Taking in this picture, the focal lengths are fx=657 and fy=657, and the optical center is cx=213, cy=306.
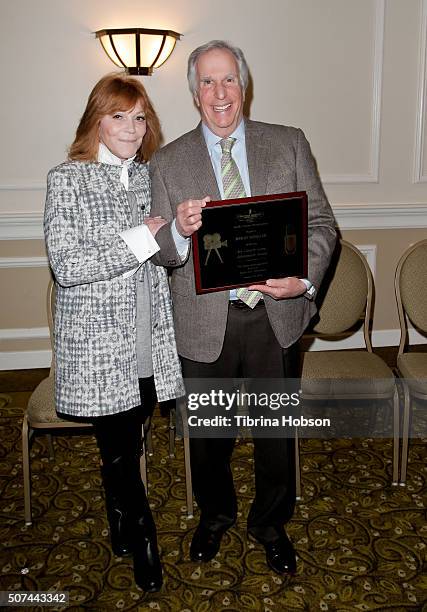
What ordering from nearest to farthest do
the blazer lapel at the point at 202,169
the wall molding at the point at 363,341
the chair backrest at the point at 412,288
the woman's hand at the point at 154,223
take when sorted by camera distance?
the woman's hand at the point at 154,223 < the blazer lapel at the point at 202,169 < the chair backrest at the point at 412,288 < the wall molding at the point at 363,341

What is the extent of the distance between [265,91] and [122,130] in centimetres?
243

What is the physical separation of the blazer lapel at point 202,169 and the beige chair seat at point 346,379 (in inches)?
49.9

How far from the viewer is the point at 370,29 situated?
448 centimetres

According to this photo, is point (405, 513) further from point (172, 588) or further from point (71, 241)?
point (71, 241)

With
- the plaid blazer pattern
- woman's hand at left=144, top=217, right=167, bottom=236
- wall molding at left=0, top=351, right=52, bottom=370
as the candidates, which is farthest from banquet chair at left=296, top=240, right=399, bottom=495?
wall molding at left=0, top=351, right=52, bottom=370

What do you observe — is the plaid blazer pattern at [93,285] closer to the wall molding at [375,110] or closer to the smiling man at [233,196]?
the smiling man at [233,196]

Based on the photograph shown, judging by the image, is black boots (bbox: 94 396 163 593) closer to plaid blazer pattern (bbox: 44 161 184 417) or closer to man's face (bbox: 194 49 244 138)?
plaid blazer pattern (bbox: 44 161 184 417)

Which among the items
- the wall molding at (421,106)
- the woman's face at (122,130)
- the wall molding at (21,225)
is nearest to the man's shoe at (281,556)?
the woman's face at (122,130)

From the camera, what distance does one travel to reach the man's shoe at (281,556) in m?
2.66

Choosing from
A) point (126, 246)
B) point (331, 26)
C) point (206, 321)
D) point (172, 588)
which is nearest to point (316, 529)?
point (172, 588)

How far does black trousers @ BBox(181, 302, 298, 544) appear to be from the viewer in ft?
8.20

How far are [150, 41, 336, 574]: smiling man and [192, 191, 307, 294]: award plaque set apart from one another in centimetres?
6

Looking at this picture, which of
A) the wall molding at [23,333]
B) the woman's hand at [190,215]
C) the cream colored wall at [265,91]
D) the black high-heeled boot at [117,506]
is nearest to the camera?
the woman's hand at [190,215]

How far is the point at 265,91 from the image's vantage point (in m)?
4.49
